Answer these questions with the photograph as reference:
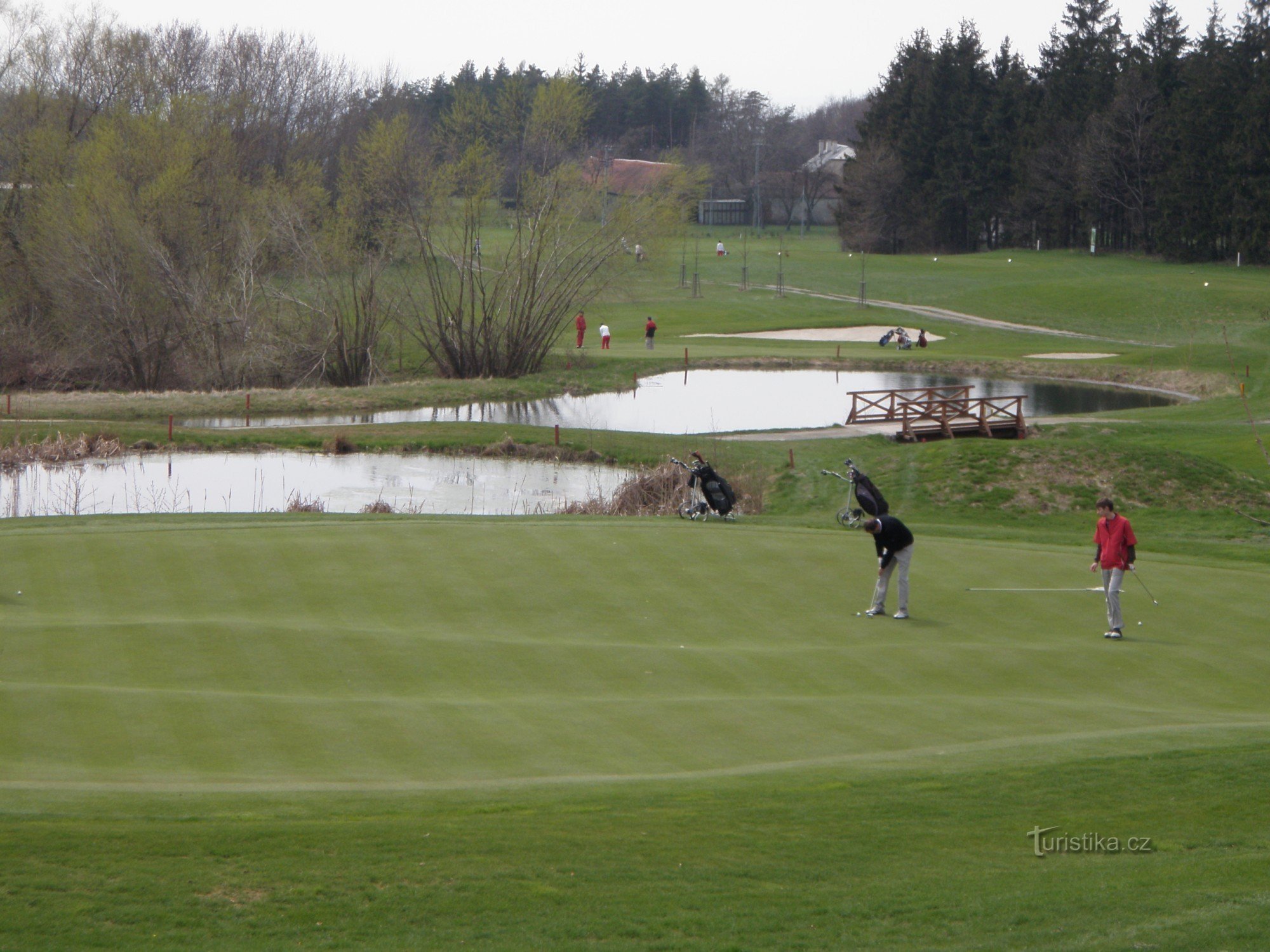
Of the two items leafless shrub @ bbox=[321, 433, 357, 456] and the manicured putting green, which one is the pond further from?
the manicured putting green

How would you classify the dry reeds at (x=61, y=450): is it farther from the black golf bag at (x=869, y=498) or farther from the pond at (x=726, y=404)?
the black golf bag at (x=869, y=498)

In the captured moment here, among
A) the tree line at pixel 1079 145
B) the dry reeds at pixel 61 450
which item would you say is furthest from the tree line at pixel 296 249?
the tree line at pixel 1079 145

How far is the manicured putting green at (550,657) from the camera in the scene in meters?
9.74

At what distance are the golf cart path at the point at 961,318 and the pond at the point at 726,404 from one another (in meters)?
15.6

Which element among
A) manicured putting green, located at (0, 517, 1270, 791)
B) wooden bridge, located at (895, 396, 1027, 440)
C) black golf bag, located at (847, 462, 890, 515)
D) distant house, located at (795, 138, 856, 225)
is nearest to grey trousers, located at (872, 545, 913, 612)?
manicured putting green, located at (0, 517, 1270, 791)

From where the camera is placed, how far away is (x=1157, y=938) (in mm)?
6859

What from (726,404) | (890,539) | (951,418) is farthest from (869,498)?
(726,404)

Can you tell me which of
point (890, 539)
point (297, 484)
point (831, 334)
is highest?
point (831, 334)

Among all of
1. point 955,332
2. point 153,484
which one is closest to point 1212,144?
point 955,332

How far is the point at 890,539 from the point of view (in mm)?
14961

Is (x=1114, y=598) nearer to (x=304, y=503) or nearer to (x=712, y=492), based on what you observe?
(x=712, y=492)

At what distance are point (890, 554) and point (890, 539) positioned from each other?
0.18 metres

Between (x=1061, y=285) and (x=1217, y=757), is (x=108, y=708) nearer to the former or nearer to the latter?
(x=1217, y=757)

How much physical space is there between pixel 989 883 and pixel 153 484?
25924mm
